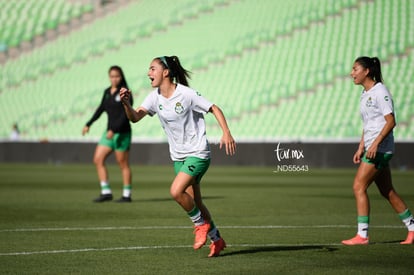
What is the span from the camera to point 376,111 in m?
9.68

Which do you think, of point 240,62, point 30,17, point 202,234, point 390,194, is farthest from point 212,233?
point 30,17

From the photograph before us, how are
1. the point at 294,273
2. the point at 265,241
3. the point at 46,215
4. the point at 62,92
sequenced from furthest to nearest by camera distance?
the point at 62,92
the point at 46,215
the point at 265,241
the point at 294,273

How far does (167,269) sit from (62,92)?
3545cm

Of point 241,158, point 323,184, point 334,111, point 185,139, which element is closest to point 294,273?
point 185,139

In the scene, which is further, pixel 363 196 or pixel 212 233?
pixel 363 196

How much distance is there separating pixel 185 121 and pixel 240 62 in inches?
1273

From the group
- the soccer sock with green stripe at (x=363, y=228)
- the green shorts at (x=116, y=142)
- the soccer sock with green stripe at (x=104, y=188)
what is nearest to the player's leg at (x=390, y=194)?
the soccer sock with green stripe at (x=363, y=228)

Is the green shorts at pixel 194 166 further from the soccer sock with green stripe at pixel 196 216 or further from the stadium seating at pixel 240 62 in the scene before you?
the stadium seating at pixel 240 62

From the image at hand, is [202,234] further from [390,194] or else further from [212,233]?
[390,194]

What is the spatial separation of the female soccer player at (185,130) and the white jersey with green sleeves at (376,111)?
6.47 ft

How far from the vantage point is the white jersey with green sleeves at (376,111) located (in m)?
9.59

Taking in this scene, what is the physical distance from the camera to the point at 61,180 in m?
23.4

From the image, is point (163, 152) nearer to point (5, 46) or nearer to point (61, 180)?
point (61, 180)

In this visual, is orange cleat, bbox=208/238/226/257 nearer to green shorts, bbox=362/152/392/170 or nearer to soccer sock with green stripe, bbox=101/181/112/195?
green shorts, bbox=362/152/392/170
